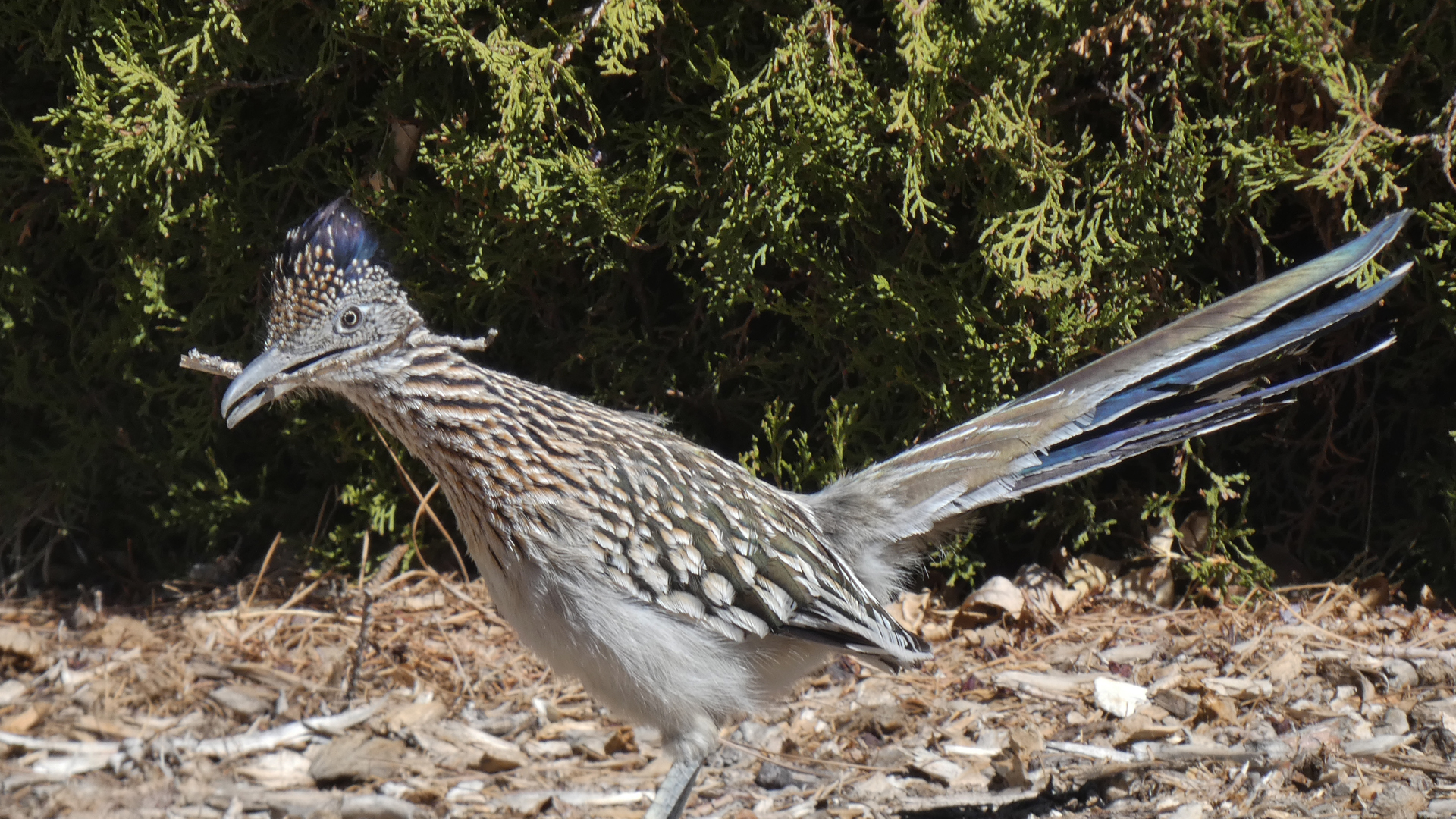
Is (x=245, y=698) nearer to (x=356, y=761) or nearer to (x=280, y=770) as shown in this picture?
(x=280, y=770)

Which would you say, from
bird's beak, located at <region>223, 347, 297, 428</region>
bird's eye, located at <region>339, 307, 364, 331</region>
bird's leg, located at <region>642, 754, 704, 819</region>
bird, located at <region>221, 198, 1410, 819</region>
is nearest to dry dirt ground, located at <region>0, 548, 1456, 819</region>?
bird's leg, located at <region>642, 754, 704, 819</region>

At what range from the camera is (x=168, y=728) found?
3.77 meters

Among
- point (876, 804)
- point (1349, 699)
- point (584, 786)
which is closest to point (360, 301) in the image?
point (584, 786)

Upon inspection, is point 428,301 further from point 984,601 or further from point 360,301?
point 984,601

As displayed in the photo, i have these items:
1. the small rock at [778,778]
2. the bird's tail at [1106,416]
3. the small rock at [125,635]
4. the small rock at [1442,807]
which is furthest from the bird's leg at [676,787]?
the small rock at [125,635]

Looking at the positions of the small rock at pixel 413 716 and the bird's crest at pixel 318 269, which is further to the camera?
the small rock at pixel 413 716

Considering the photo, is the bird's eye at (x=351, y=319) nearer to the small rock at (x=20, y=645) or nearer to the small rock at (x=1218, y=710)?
the small rock at (x=20, y=645)

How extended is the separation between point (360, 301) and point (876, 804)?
1.86 meters

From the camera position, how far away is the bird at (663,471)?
297 cm

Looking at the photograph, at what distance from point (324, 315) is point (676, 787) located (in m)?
1.47

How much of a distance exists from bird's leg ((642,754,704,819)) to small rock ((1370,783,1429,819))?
1.60 m

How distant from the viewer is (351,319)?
3.02m

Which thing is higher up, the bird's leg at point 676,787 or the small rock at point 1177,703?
the bird's leg at point 676,787

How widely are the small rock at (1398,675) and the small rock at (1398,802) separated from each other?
1.96ft
